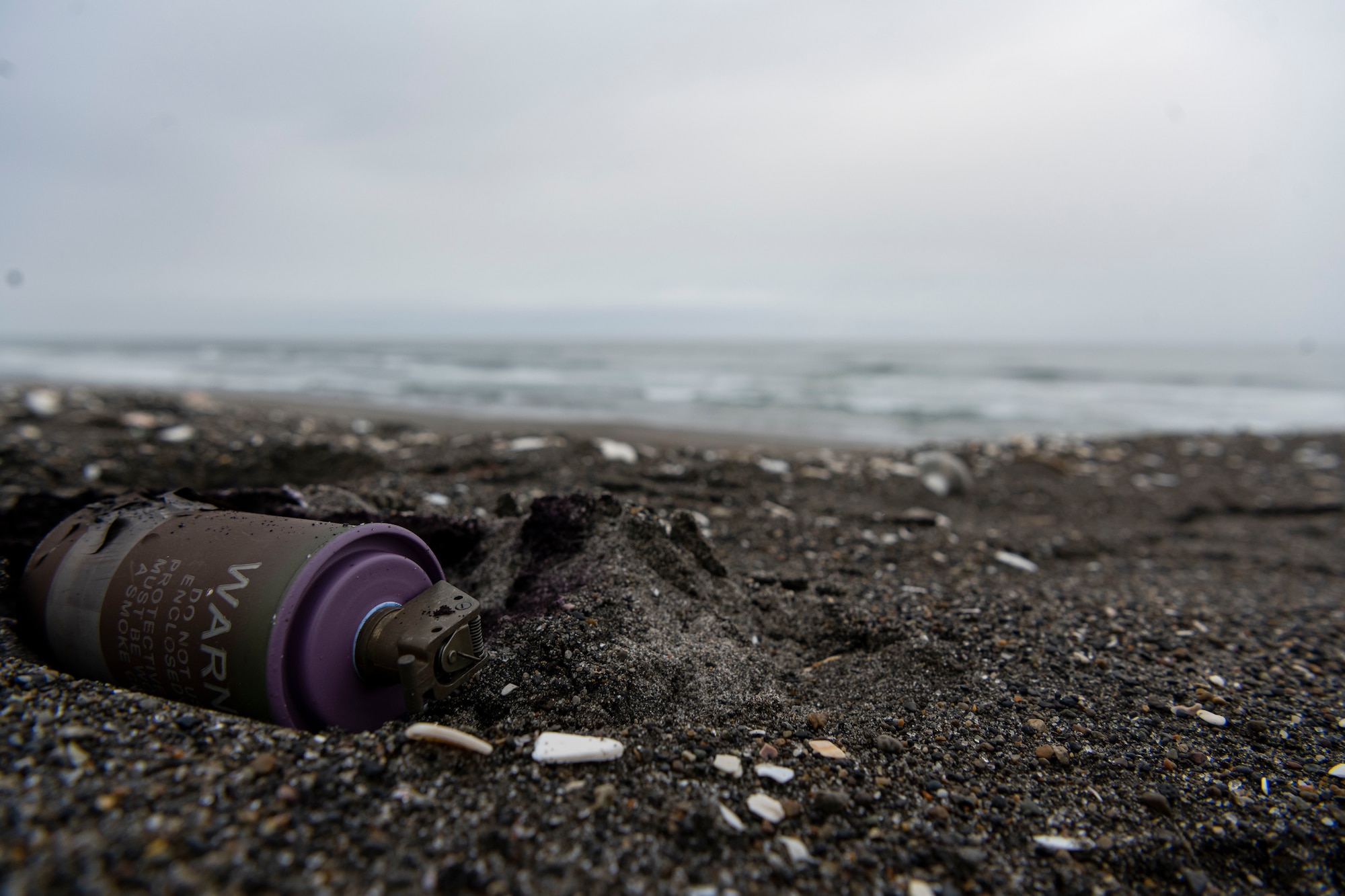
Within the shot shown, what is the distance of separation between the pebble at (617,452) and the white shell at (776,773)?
3.78 metres

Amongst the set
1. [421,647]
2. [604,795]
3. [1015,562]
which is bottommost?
[1015,562]

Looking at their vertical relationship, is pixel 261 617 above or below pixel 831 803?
above

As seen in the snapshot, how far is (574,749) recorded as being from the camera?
1.74m

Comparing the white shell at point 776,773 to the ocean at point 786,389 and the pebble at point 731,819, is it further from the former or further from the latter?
the ocean at point 786,389

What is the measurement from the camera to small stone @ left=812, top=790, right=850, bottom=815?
168 centimetres

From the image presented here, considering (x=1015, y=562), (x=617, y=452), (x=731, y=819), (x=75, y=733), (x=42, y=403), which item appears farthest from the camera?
(x=42, y=403)

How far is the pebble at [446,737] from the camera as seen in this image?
167 cm

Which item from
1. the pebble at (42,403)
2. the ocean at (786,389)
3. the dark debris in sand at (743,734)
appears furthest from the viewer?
the ocean at (786,389)

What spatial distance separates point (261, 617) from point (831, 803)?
1483mm

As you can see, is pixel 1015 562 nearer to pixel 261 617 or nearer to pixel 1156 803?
pixel 1156 803

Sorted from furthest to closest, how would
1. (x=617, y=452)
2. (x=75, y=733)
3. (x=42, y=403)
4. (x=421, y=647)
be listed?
(x=42, y=403) → (x=617, y=452) → (x=421, y=647) → (x=75, y=733)

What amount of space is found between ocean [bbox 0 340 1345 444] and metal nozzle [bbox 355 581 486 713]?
8.97 m

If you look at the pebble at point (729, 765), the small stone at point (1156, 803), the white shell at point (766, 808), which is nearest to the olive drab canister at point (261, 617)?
the pebble at point (729, 765)

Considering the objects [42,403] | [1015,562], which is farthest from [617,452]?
[42,403]
